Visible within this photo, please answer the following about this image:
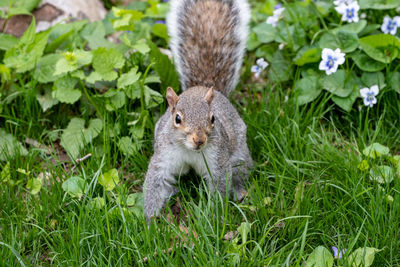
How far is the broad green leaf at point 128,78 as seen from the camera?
2.31 m

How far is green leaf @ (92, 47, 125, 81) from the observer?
2373mm

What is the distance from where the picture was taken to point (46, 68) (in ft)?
8.16

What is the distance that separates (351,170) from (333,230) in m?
0.28

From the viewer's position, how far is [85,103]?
8.21 ft

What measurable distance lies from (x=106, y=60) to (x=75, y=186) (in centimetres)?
68

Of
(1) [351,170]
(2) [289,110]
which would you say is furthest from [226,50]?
(1) [351,170]

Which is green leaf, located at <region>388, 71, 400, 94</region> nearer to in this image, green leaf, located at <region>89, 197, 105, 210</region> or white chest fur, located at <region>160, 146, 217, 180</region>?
white chest fur, located at <region>160, 146, 217, 180</region>

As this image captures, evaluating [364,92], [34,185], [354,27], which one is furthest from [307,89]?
[34,185]

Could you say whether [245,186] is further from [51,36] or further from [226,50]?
[51,36]

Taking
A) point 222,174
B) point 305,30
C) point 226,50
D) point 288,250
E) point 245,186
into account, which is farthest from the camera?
point 305,30

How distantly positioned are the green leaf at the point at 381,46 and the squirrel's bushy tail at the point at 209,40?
0.57 metres

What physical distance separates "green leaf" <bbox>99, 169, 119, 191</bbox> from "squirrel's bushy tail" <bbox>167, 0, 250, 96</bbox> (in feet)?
1.85

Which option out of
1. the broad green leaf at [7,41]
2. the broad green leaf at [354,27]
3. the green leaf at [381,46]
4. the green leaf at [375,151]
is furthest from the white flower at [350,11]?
the broad green leaf at [7,41]

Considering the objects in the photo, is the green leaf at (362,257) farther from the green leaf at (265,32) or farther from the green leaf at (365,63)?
the green leaf at (265,32)
